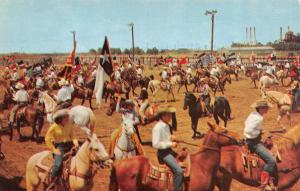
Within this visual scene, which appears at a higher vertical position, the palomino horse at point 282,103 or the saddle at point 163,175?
the palomino horse at point 282,103

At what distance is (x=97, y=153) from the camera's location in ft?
28.7

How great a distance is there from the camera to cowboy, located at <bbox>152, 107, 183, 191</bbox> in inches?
339

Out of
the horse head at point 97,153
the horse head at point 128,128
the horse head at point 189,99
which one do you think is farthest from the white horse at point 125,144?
the horse head at point 189,99

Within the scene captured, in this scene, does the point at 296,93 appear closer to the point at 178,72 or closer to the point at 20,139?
the point at 20,139

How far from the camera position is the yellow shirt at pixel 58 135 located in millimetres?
9406

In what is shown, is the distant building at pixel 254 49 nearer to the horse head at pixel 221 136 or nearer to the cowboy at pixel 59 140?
the horse head at pixel 221 136

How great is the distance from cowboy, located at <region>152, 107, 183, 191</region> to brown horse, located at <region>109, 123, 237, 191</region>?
0.34m

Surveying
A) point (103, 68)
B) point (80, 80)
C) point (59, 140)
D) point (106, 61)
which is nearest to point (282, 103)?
point (106, 61)

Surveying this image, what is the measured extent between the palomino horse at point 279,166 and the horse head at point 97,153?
2954 mm

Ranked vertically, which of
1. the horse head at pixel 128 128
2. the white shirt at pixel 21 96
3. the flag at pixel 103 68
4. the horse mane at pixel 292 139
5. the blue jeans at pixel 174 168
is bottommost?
the blue jeans at pixel 174 168

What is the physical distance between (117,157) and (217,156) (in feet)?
8.50

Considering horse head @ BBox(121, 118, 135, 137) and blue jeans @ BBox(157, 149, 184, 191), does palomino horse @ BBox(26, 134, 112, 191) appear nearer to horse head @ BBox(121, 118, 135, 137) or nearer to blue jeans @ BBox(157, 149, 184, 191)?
blue jeans @ BBox(157, 149, 184, 191)

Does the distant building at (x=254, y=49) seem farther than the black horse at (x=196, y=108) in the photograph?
Yes

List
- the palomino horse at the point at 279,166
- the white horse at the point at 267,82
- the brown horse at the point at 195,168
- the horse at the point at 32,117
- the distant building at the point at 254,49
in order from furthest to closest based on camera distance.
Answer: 1. the distant building at the point at 254,49
2. the white horse at the point at 267,82
3. the horse at the point at 32,117
4. the palomino horse at the point at 279,166
5. the brown horse at the point at 195,168
